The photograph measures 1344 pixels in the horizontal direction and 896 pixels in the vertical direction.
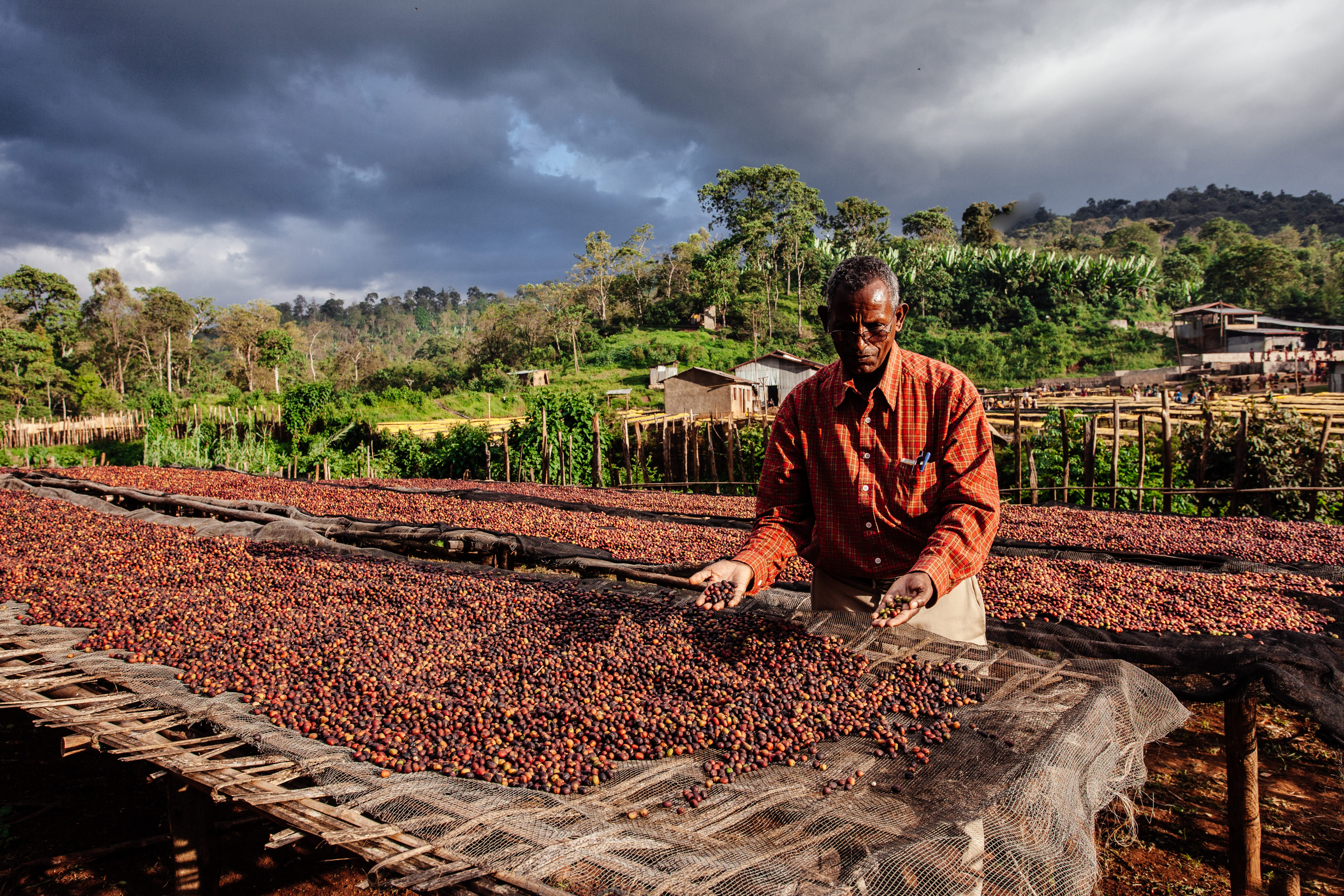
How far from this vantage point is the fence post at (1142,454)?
7219 mm

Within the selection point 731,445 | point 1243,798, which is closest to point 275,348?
point 731,445

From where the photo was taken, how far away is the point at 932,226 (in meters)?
46.2

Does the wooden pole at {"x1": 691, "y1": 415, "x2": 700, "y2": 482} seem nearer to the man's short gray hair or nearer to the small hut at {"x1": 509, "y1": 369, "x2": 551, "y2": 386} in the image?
the man's short gray hair

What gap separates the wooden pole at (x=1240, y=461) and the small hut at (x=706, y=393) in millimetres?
13500

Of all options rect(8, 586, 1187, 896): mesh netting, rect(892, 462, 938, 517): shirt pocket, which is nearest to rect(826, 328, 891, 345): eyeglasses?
rect(892, 462, 938, 517): shirt pocket

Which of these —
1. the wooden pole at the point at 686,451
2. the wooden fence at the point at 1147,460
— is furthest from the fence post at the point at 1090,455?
the wooden pole at the point at 686,451

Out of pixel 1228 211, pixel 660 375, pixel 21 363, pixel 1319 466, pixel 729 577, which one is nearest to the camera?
pixel 729 577

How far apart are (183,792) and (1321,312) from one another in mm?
52316

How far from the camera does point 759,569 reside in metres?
1.96

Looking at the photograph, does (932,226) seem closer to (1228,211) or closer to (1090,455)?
(1090,455)

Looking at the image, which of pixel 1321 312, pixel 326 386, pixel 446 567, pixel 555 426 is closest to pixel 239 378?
pixel 326 386

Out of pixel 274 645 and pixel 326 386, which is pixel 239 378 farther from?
pixel 274 645

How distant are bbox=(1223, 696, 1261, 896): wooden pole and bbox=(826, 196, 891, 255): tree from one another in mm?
42193

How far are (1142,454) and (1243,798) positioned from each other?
5.83m
